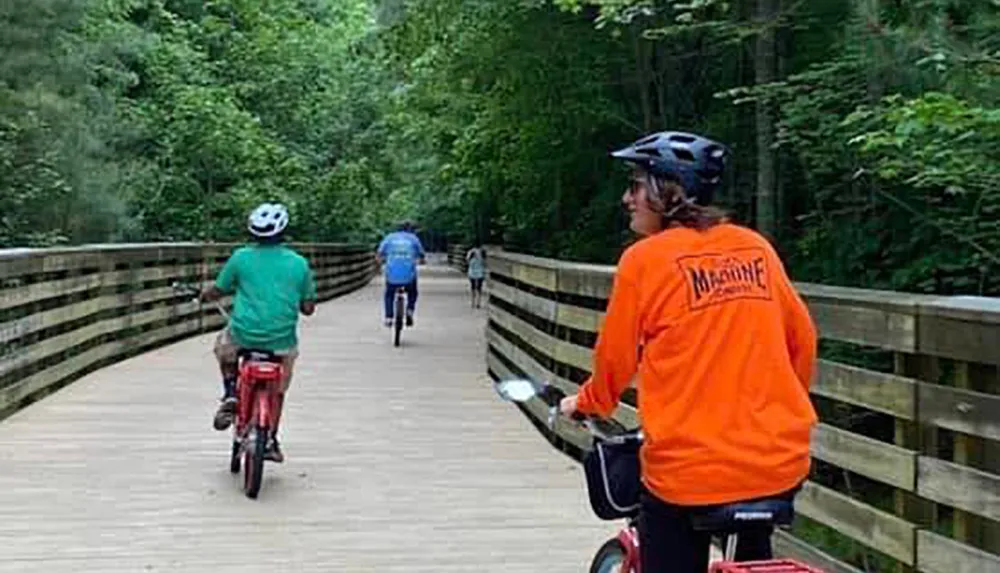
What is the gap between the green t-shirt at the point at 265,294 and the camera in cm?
688

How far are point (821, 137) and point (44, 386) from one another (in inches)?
213

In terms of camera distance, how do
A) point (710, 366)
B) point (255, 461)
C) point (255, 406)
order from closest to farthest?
1. point (710, 366)
2. point (255, 461)
3. point (255, 406)

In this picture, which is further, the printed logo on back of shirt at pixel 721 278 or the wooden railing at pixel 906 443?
the wooden railing at pixel 906 443

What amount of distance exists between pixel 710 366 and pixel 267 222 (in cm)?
437

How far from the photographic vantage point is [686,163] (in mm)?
3002

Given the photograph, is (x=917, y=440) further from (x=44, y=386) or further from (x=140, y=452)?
(x=44, y=386)

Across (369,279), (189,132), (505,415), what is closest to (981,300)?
(505,415)

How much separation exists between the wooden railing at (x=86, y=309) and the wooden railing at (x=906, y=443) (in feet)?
18.0

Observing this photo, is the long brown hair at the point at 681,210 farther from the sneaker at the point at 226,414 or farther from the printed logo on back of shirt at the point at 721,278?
the sneaker at the point at 226,414

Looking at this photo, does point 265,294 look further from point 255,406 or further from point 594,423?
point 594,423

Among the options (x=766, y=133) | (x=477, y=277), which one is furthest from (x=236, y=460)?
(x=477, y=277)

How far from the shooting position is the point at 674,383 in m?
2.94

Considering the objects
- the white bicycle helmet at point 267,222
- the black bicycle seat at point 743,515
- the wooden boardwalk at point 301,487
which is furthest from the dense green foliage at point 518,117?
the white bicycle helmet at point 267,222

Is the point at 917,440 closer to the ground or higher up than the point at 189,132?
closer to the ground
